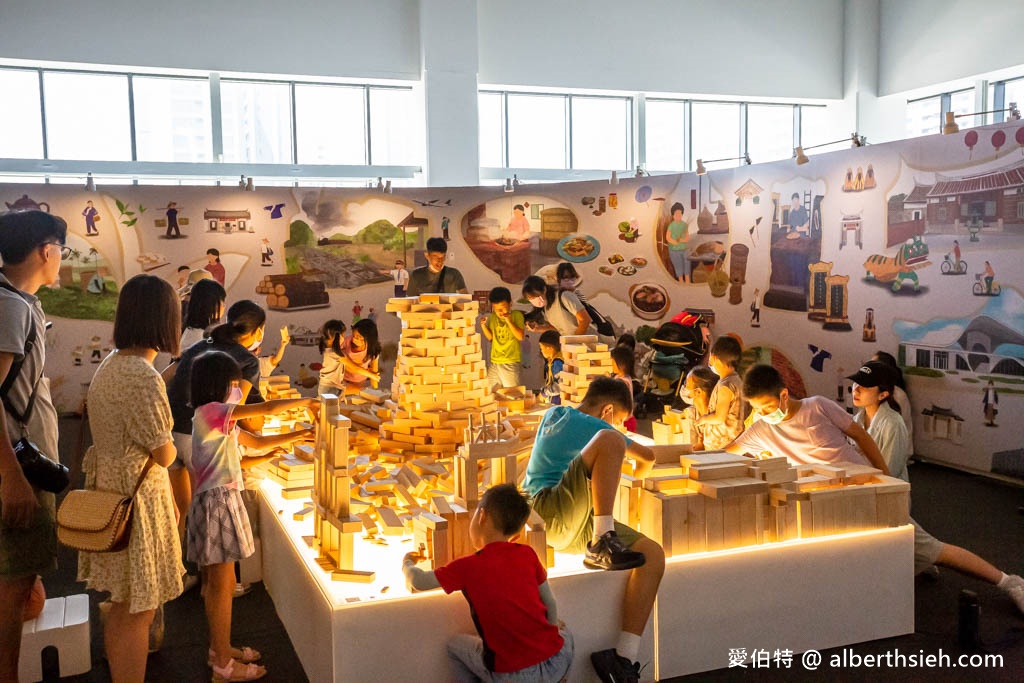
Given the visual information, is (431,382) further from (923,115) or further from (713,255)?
(923,115)

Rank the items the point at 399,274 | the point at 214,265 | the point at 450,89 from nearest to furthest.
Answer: the point at 214,265 < the point at 399,274 < the point at 450,89

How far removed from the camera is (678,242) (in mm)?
10297

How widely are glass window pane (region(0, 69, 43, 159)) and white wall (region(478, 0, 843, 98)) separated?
6.73 m

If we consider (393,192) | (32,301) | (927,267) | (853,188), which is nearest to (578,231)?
(393,192)

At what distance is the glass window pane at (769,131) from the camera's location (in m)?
16.4

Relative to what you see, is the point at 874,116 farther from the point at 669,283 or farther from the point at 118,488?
the point at 118,488

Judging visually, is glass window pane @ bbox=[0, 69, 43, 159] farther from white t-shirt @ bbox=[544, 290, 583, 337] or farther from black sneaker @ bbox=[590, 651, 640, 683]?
black sneaker @ bbox=[590, 651, 640, 683]

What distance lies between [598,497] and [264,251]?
23.7 feet

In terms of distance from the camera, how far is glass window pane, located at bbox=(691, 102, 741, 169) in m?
16.1

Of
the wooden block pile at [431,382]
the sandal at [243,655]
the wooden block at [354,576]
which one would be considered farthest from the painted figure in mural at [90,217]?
the wooden block at [354,576]

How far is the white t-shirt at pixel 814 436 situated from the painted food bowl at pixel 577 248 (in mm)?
6005

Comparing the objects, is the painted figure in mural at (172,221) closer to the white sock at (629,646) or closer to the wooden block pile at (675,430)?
the wooden block pile at (675,430)

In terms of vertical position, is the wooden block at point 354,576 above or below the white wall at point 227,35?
below

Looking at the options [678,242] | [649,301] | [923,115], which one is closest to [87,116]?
[649,301]
